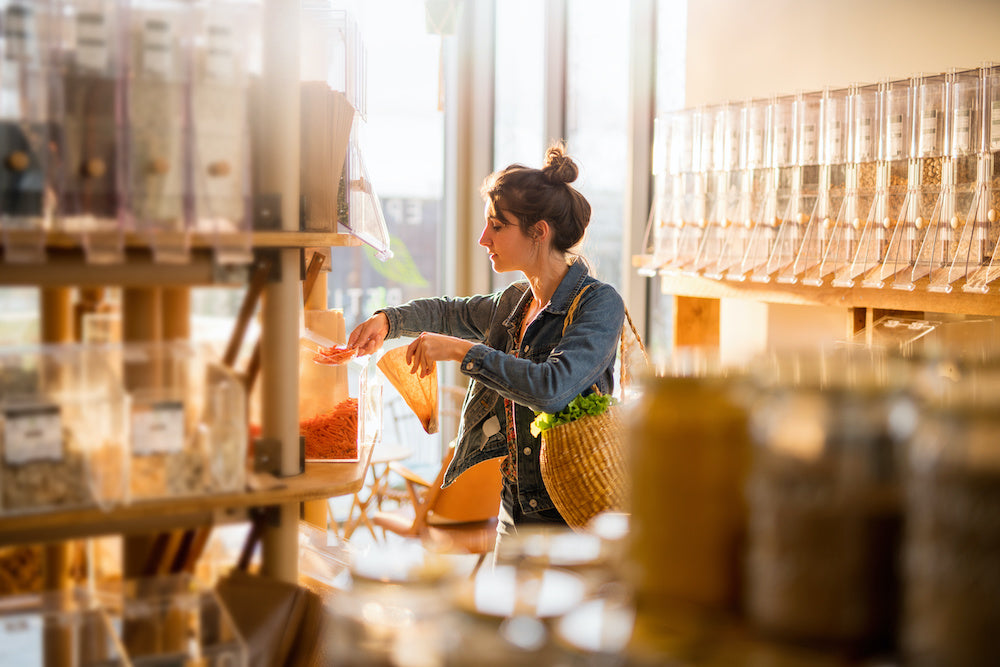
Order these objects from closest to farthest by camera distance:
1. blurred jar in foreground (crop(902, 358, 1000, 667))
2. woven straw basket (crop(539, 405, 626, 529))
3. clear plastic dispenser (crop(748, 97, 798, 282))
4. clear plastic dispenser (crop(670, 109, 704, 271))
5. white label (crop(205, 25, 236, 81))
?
1. blurred jar in foreground (crop(902, 358, 1000, 667))
2. white label (crop(205, 25, 236, 81))
3. woven straw basket (crop(539, 405, 626, 529))
4. clear plastic dispenser (crop(748, 97, 798, 282))
5. clear plastic dispenser (crop(670, 109, 704, 271))

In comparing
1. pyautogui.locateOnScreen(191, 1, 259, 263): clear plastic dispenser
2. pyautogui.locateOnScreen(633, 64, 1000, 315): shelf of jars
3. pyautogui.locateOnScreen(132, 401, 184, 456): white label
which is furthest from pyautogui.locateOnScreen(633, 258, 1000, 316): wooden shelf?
pyautogui.locateOnScreen(132, 401, 184, 456): white label

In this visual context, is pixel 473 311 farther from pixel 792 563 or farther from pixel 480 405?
pixel 792 563

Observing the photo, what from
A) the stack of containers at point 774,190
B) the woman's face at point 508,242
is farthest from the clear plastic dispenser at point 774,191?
the woman's face at point 508,242

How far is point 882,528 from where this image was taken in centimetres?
68

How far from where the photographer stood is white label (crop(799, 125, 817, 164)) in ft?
8.98

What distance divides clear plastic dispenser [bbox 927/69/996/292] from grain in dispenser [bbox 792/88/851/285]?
0.37 meters

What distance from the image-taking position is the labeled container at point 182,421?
1.27 meters

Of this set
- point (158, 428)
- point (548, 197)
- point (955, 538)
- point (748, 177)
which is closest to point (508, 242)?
point (548, 197)

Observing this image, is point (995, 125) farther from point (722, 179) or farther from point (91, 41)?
point (91, 41)

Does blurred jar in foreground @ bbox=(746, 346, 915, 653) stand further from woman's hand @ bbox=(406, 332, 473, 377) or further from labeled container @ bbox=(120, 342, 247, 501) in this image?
woman's hand @ bbox=(406, 332, 473, 377)

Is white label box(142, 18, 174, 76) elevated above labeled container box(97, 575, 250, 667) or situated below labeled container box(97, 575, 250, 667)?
above

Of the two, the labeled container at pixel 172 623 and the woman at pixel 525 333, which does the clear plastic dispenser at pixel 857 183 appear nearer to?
the woman at pixel 525 333

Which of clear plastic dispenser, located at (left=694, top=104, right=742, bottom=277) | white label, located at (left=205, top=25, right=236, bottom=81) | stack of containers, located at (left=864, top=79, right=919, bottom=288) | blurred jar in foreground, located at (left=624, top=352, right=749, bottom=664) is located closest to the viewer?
blurred jar in foreground, located at (left=624, top=352, right=749, bottom=664)

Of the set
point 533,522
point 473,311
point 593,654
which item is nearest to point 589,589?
point 593,654
